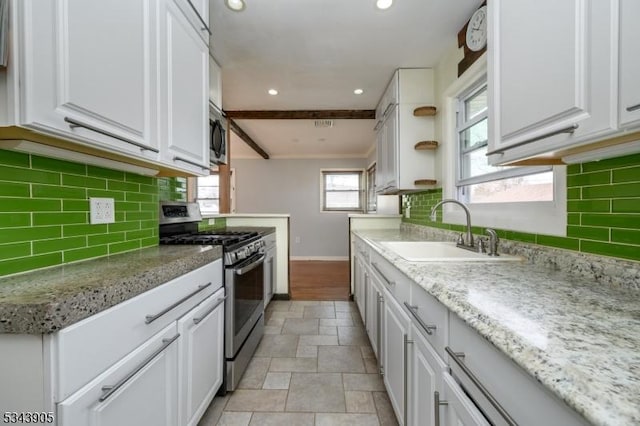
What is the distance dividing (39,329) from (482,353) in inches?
40.5

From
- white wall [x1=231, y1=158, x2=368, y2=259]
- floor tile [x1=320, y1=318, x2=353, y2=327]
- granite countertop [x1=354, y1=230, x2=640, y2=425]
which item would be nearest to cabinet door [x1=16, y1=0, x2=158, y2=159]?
granite countertop [x1=354, y1=230, x2=640, y2=425]

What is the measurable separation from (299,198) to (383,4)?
16.4 ft

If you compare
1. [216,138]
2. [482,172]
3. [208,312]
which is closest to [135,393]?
[208,312]

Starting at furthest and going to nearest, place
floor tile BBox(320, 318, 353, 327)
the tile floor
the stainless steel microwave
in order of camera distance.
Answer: floor tile BBox(320, 318, 353, 327) → the stainless steel microwave → the tile floor

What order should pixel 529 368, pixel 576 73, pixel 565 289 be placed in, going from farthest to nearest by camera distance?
pixel 565 289
pixel 576 73
pixel 529 368

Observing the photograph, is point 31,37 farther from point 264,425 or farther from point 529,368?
point 264,425

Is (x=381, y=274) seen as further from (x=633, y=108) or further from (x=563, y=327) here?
(x=633, y=108)

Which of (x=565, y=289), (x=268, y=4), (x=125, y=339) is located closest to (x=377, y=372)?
(x=565, y=289)

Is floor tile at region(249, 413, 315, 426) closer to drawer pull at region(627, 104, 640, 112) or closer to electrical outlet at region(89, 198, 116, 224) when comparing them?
electrical outlet at region(89, 198, 116, 224)

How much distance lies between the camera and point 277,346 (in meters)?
2.34

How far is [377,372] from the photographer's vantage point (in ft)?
6.47

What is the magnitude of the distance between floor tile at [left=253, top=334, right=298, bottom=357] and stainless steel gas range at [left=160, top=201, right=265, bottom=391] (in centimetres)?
9

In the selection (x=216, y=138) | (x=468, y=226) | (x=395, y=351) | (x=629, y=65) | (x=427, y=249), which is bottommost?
(x=395, y=351)

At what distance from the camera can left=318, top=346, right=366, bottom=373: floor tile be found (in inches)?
79.0
